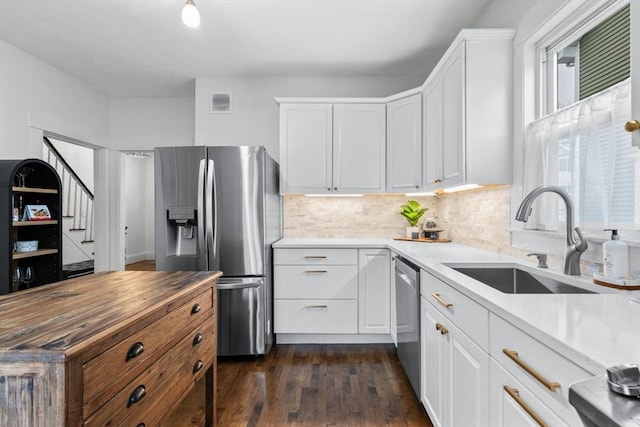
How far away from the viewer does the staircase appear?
20.3 feet

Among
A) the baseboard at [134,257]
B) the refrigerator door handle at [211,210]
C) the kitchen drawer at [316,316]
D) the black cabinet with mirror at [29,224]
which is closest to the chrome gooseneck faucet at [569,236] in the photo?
the kitchen drawer at [316,316]

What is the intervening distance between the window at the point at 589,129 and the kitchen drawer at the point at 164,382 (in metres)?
1.94

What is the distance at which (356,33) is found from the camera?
2.93m

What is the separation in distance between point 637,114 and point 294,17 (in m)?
2.38

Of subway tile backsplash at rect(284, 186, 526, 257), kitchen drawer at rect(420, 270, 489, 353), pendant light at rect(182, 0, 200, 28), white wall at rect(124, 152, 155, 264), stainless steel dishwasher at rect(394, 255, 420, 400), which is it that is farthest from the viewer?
white wall at rect(124, 152, 155, 264)

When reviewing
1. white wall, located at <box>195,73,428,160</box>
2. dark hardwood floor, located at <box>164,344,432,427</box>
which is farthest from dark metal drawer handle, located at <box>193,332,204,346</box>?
white wall, located at <box>195,73,428,160</box>

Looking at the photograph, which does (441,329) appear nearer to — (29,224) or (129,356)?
(129,356)

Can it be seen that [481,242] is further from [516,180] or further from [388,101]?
[388,101]

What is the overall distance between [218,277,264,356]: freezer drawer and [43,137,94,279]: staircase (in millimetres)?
4340

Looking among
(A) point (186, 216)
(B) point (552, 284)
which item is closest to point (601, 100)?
(B) point (552, 284)

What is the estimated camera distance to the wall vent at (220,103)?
12.7 feet

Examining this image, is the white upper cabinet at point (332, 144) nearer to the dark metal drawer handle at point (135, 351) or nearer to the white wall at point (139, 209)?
the dark metal drawer handle at point (135, 351)

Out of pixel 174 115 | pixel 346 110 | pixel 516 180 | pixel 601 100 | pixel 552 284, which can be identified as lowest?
pixel 552 284

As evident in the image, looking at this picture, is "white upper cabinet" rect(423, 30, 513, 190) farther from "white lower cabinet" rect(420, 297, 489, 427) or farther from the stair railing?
the stair railing
